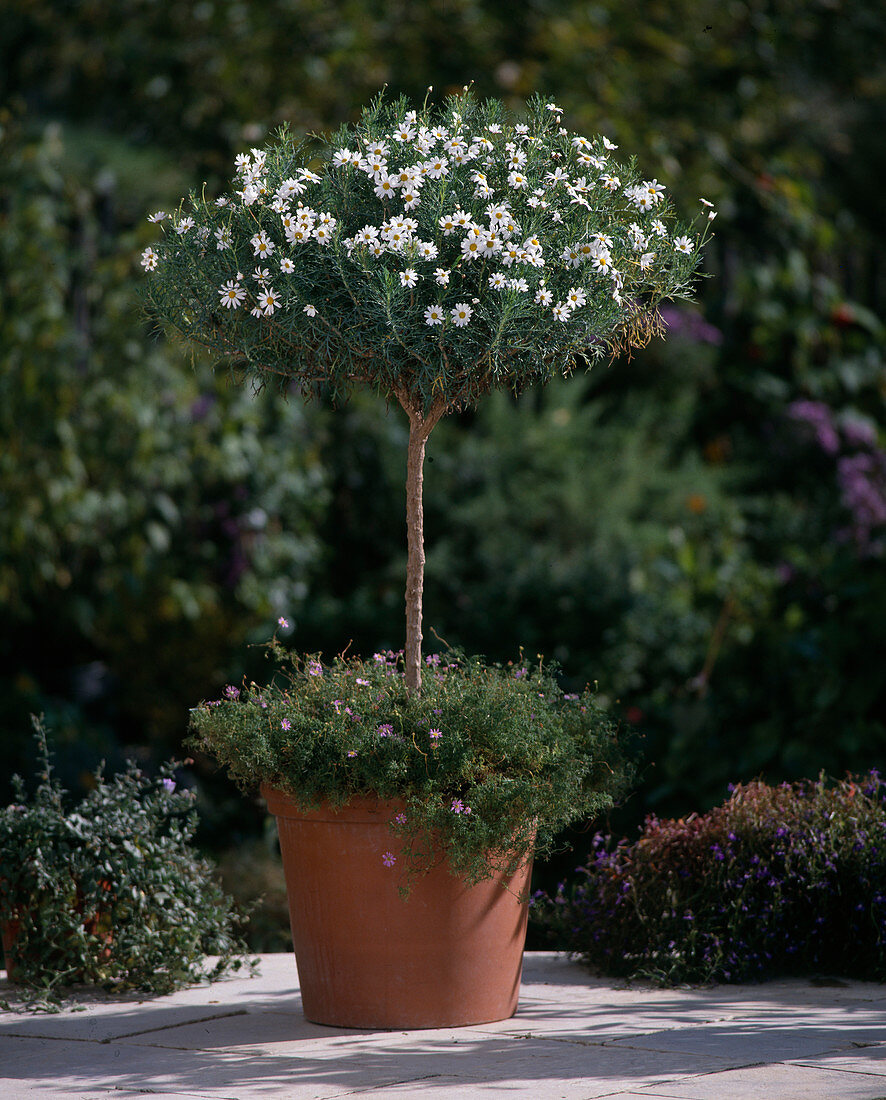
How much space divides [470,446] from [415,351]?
3.76 m

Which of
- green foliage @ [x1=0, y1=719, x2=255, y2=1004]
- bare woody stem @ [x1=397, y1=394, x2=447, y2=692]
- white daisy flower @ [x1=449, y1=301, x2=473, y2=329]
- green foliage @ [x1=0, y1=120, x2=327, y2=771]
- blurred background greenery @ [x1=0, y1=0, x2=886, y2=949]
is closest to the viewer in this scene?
white daisy flower @ [x1=449, y1=301, x2=473, y2=329]

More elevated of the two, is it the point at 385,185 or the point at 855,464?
the point at 855,464

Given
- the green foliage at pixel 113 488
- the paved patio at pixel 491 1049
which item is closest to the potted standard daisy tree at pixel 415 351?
the paved patio at pixel 491 1049

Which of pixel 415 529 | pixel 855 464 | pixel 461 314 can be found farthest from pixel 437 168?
pixel 855 464

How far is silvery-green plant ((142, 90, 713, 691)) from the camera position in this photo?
108 inches

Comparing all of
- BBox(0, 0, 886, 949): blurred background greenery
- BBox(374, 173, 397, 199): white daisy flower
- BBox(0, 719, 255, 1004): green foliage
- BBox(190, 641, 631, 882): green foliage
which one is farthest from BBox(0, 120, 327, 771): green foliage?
BBox(374, 173, 397, 199): white daisy flower

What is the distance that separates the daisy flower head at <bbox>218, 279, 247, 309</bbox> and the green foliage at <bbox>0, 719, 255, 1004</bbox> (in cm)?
123

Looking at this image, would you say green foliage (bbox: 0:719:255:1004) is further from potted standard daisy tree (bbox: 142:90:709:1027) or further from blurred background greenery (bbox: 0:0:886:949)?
blurred background greenery (bbox: 0:0:886:949)

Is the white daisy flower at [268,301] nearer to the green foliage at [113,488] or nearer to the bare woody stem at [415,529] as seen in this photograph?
the bare woody stem at [415,529]

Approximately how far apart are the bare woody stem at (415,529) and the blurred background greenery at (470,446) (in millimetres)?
1588

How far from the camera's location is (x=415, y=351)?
277 cm

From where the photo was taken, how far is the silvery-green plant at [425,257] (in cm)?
273

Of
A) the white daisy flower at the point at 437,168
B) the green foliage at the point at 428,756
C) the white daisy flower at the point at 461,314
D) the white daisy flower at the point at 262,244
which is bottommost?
the green foliage at the point at 428,756

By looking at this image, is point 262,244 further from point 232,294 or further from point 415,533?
point 415,533
